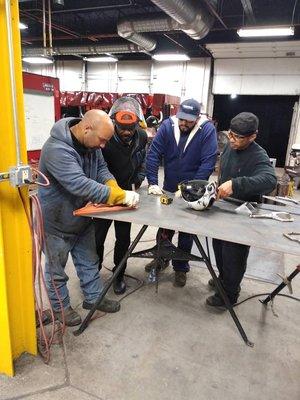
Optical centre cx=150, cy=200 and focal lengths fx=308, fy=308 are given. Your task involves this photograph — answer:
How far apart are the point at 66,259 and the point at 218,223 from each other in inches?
40.8

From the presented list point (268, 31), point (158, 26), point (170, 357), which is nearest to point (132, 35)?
point (158, 26)

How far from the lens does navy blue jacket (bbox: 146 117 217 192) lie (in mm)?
2539

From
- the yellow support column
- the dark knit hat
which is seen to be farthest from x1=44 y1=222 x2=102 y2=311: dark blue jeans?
the dark knit hat

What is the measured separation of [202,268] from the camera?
309 cm

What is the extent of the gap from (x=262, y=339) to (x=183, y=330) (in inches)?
21.5

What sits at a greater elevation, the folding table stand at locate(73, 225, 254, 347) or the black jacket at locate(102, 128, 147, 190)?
the black jacket at locate(102, 128, 147, 190)

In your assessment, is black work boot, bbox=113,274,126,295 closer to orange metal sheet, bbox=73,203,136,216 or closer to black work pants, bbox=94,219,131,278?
black work pants, bbox=94,219,131,278

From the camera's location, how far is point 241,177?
214 cm

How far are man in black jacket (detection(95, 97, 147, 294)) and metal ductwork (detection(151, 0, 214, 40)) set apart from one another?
11.1ft

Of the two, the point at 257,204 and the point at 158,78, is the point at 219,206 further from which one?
the point at 158,78

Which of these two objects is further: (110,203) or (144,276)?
(144,276)

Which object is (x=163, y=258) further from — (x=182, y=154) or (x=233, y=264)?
(x=182, y=154)

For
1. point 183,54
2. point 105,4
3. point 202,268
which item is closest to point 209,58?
point 183,54

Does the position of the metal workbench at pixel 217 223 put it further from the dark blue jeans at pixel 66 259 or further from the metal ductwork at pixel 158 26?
the metal ductwork at pixel 158 26
